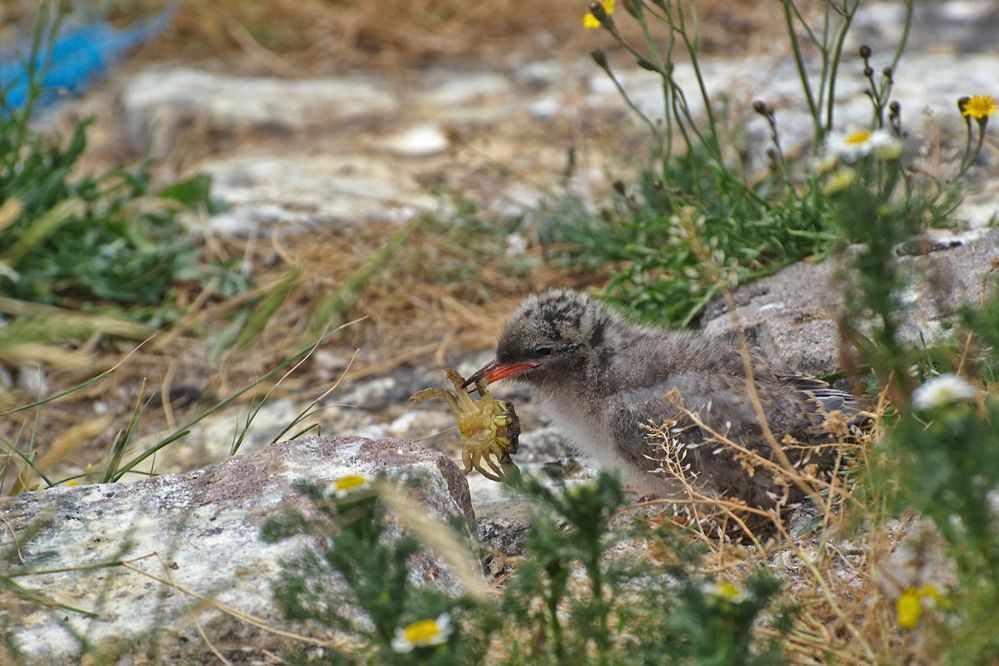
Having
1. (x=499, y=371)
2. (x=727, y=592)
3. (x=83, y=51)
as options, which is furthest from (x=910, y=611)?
(x=83, y=51)

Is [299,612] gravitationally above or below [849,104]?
below

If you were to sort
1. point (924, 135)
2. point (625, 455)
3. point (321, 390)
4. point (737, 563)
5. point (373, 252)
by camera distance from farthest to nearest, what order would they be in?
point (373, 252), point (924, 135), point (321, 390), point (625, 455), point (737, 563)

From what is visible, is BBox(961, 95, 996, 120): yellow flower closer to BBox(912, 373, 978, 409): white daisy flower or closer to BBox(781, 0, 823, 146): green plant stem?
BBox(781, 0, 823, 146): green plant stem

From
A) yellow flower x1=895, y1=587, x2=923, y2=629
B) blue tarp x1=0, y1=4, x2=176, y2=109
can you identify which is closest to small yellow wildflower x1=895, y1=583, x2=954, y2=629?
yellow flower x1=895, y1=587, x2=923, y2=629

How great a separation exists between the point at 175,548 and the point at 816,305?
2.51m

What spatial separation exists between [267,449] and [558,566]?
1.30 m

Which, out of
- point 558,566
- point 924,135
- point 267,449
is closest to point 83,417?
point 267,449

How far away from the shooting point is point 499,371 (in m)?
4.04

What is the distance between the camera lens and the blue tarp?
26.9 ft

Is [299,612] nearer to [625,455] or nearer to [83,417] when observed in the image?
[625,455]

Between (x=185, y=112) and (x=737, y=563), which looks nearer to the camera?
(x=737, y=563)

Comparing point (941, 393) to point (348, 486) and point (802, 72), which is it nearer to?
point (348, 486)

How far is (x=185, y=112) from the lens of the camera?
25.1 feet

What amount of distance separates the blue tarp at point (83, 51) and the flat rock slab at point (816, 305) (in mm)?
5380
